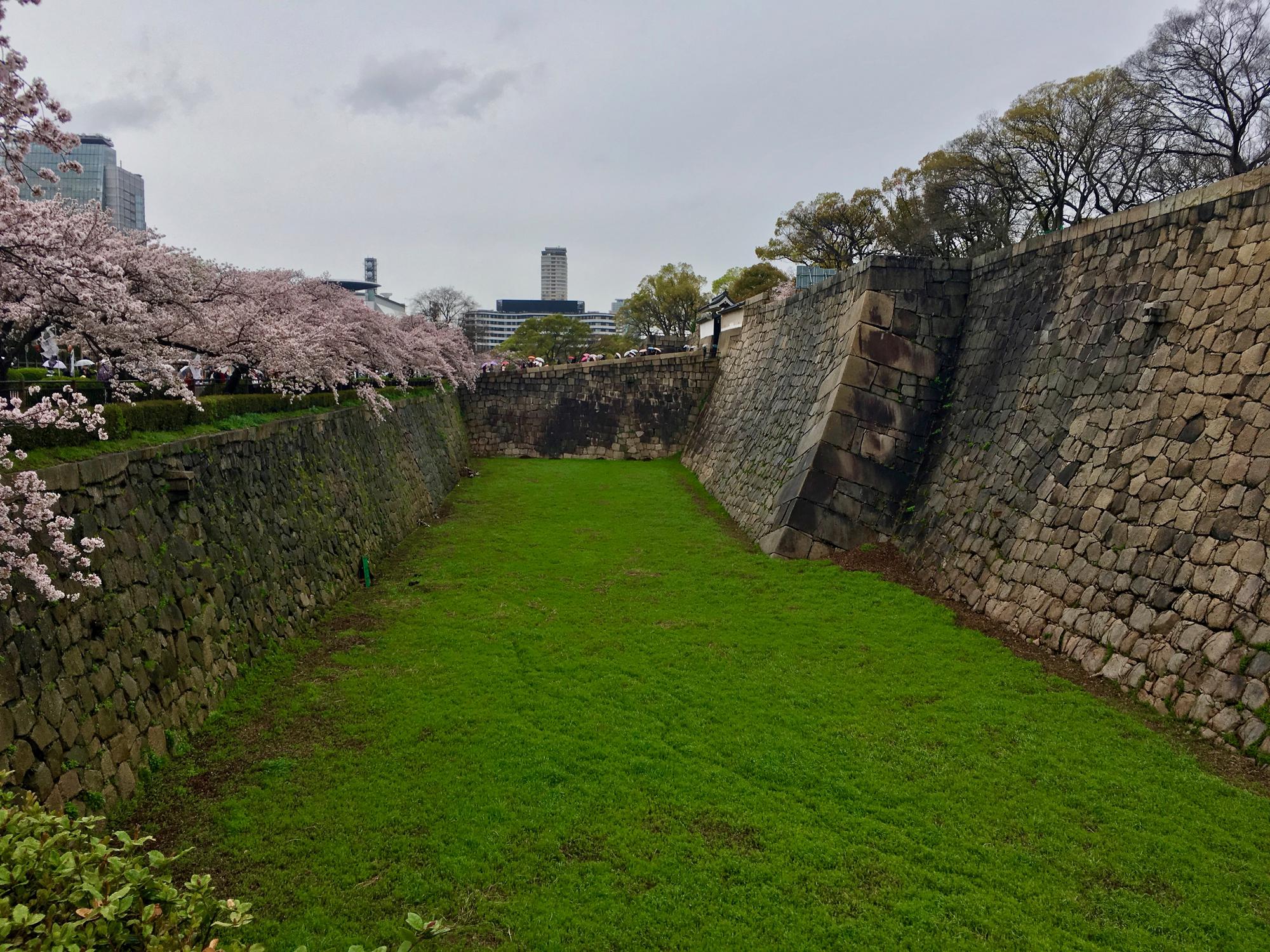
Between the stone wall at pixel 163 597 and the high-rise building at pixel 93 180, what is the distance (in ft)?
7.59

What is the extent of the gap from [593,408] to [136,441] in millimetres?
24685

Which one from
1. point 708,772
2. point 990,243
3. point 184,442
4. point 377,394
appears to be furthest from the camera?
point 990,243

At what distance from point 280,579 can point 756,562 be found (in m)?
7.12

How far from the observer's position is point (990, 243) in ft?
103

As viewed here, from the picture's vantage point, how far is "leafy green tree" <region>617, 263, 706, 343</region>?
65750 mm

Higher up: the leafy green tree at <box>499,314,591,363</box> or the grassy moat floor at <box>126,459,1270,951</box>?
the leafy green tree at <box>499,314,591,363</box>

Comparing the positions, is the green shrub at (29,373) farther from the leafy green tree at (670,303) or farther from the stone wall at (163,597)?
the leafy green tree at (670,303)

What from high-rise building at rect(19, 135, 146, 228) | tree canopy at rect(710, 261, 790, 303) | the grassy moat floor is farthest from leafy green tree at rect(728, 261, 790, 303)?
the grassy moat floor

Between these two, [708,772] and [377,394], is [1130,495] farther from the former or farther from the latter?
[377,394]

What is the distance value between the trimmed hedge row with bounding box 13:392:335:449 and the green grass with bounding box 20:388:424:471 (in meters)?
0.05

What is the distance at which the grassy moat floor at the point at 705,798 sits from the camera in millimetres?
4293

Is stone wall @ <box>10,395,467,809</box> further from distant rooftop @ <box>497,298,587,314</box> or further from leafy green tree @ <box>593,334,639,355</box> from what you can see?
distant rooftop @ <box>497,298,587,314</box>

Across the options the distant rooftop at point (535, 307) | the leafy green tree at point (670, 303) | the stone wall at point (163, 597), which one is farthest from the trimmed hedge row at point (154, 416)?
the distant rooftop at point (535, 307)

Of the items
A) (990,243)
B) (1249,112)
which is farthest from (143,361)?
(990,243)
